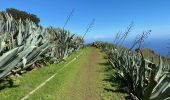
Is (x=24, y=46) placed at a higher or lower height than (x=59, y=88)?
higher

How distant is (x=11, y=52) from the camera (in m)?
8.69

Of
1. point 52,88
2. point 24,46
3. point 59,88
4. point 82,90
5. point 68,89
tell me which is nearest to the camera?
point 24,46

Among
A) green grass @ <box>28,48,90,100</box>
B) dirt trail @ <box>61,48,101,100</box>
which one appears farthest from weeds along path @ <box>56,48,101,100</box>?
green grass @ <box>28,48,90,100</box>

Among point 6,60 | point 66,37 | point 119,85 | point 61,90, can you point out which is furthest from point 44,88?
point 66,37

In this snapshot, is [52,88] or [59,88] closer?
[52,88]

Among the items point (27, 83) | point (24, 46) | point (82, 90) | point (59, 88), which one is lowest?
point (82, 90)

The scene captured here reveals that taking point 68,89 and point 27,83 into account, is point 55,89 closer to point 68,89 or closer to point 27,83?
point 68,89

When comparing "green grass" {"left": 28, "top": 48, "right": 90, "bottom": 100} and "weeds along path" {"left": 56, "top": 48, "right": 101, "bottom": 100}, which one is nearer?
"green grass" {"left": 28, "top": 48, "right": 90, "bottom": 100}

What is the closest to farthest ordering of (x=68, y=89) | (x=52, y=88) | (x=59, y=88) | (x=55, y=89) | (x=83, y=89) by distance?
(x=55, y=89) < (x=52, y=88) < (x=59, y=88) < (x=68, y=89) < (x=83, y=89)

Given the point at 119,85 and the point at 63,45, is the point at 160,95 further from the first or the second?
the point at 63,45

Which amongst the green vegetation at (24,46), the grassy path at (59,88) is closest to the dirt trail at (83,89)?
the grassy path at (59,88)

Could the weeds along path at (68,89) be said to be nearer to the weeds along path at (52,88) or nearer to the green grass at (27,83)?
the weeds along path at (52,88)

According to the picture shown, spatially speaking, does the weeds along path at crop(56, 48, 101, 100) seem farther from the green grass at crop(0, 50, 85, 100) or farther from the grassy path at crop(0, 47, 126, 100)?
the green grass at crop(0, 50, 85, 100)

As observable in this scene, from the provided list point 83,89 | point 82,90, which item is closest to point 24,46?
point 82,90
